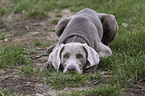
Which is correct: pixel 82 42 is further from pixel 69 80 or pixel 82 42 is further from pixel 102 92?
pixel 102 92

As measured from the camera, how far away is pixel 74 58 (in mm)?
3162

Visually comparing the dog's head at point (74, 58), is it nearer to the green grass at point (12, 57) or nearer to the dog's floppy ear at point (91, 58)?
the dog's floppy ear at point (91, 58)

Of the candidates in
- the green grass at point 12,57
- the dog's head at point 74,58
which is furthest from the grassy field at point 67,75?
the dog's head at point 74,58

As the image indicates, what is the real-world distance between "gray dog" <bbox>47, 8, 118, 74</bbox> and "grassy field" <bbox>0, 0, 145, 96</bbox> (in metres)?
0.14

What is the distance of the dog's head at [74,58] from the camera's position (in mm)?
3108

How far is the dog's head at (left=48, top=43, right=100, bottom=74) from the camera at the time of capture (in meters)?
3.11

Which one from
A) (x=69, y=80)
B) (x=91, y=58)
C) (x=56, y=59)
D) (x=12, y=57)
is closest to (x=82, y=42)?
(x=91, y=58)

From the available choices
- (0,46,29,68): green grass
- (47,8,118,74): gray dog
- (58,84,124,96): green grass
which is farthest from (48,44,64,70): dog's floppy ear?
(58,84,124,96): green grass

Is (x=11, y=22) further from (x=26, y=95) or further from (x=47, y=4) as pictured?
(x=26, y=95)

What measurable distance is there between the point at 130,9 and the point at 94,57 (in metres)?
3.53

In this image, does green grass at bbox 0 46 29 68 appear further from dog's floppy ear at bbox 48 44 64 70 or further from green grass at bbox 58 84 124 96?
green grass at bbox 58 84 124 96

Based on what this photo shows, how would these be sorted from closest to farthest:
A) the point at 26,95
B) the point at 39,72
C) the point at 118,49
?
the point at 26,95 → the point at 39,72 → the point at 118,49

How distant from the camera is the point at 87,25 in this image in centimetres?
385

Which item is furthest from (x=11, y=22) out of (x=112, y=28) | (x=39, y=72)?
(x=39, y=72)
